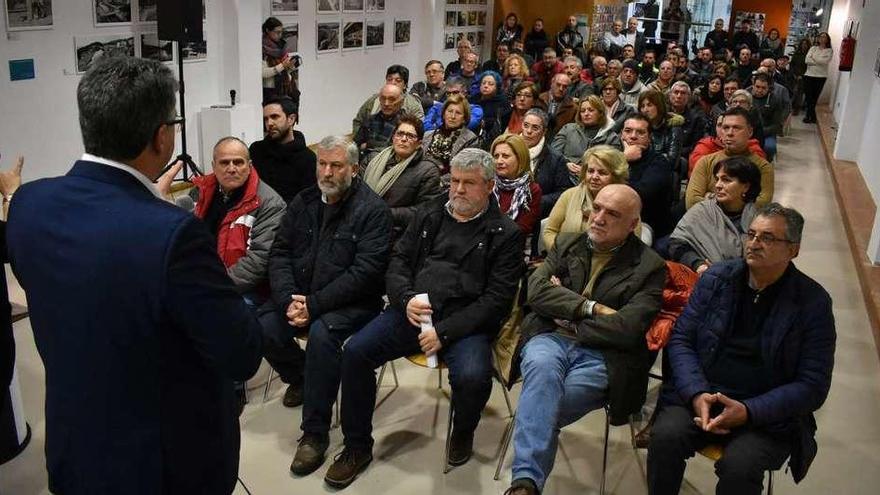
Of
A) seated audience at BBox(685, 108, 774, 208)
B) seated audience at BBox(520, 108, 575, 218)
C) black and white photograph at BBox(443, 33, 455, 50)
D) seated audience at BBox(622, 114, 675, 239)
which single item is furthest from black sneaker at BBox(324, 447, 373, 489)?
black and white photograph at BBox(443, 33, 455, 50)

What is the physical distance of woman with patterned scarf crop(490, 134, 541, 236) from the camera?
4184mm

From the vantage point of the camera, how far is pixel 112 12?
21.9 feet

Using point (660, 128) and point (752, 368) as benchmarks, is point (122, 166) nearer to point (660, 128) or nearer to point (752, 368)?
point (752, 368)

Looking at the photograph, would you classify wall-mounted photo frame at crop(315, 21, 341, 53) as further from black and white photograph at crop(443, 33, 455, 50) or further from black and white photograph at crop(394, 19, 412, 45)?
black and white photograph at crop(443, 33, 455, 50)

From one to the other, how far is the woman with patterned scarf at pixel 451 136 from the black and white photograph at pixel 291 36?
4.15 metres

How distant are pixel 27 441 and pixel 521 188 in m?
2.73

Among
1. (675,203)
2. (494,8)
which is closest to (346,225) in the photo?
(675,203)

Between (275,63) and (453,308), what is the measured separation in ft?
19.7

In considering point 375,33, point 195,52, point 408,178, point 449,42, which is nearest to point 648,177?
point 408,178

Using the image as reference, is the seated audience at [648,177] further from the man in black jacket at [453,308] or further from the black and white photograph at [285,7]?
the black and white photograph at [285,7]

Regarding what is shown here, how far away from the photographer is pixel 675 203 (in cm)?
Answer: 543

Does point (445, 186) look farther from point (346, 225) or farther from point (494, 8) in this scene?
point (494, 8)

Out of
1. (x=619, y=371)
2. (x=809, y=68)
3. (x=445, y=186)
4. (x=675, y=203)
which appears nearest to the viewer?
(x=619, y=371)

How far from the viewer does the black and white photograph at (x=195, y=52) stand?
298 inches
